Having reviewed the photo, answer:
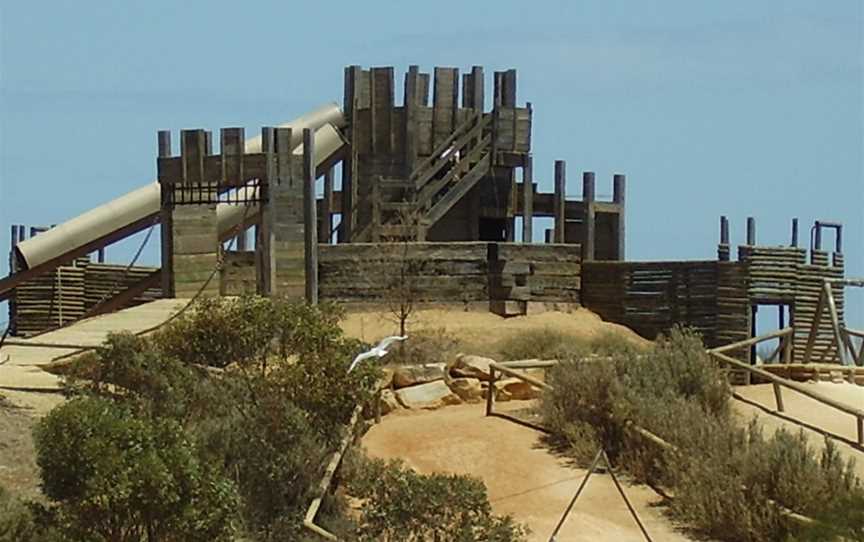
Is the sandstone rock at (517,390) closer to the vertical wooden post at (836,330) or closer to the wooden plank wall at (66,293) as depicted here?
the vertical wooden post at (836,330)

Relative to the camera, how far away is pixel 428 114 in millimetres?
36969

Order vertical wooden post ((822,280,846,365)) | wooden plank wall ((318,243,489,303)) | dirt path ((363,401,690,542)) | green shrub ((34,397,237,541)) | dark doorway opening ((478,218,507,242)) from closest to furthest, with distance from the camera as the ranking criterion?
green shrub ((34,397,237,541)), dirt path ((363,401,690,542)), vertical wooden post ((822,280,846,365)), wooden plank wall ((318,243,489,303)), dark doorway opening ((478,218,507,242))

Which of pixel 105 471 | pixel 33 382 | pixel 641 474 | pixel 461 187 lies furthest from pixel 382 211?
pixel 105 471

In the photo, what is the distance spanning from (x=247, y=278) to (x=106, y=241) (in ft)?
8.31

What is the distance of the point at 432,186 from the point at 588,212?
3248 mm

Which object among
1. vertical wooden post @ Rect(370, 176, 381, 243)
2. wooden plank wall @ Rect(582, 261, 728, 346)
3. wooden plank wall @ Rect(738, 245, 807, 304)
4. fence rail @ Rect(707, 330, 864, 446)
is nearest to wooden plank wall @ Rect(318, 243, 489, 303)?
vertical wooden post @ Rect(370, 176, 381, 243)

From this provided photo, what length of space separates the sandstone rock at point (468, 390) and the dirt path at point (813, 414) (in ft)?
10.00

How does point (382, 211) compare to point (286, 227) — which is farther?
point (382, 211)

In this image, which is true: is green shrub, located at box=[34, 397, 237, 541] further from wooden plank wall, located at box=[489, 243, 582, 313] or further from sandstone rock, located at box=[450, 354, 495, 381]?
wooden plank wall, located at box=[489, 243, 582, 313]

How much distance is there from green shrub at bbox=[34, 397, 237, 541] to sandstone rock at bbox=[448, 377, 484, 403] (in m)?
8.02

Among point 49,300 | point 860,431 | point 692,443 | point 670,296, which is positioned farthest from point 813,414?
point 49,300

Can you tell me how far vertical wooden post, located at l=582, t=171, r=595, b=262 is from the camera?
36.4 metres

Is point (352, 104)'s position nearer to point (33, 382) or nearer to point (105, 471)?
point (33, 382)

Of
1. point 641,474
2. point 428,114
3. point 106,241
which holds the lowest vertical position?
point 641,474
